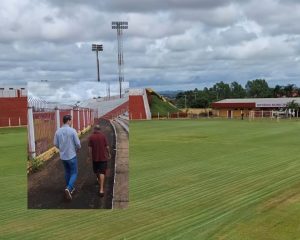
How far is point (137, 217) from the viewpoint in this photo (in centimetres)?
934

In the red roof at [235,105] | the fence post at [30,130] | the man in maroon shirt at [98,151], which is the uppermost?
the fence post at [30,130]

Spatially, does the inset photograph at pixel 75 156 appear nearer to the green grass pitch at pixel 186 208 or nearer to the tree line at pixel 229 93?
A: the green grass pitch at pixel 186 208

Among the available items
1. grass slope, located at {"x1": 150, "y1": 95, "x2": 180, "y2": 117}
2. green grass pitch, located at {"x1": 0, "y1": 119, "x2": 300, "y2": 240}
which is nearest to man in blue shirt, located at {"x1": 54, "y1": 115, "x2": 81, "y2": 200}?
green grass pitch, located at {"x1": 0, "y1": 119, "x2": 300, "y2": 240}

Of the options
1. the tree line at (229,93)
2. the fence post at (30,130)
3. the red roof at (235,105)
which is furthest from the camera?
the tree line at (229,93)

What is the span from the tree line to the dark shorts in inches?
4267

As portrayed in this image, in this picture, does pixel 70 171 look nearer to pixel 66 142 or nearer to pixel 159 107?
pixel 66 142

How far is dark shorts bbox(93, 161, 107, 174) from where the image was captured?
6.28 metres

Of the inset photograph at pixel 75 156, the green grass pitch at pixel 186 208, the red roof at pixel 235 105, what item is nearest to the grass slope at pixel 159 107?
the red roof at pixel 235 105

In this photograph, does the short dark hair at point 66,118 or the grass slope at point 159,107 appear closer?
the short dark hair at point 66,118

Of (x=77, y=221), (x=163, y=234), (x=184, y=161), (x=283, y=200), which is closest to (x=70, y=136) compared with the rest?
(x=163, y=234)

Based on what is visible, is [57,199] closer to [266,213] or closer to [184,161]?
[266,213]

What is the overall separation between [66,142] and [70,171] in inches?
13.2

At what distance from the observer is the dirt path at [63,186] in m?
6.05

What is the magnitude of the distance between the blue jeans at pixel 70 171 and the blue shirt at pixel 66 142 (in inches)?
2.6
